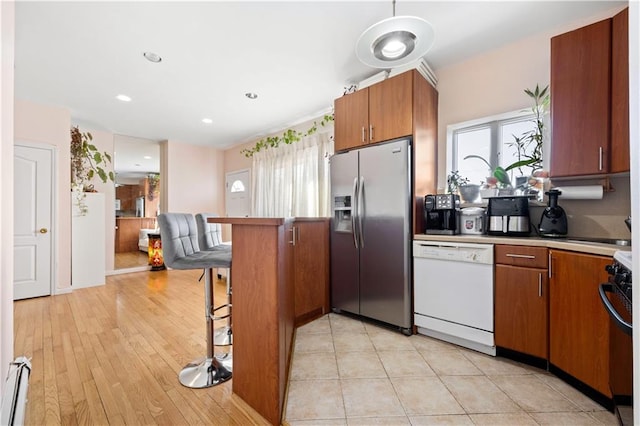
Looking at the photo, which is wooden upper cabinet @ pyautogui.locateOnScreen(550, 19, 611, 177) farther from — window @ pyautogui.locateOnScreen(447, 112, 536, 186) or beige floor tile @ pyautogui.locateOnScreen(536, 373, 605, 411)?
beige floor tile @ pyautogui.locateOnScreen(536, 373, 605, 411)

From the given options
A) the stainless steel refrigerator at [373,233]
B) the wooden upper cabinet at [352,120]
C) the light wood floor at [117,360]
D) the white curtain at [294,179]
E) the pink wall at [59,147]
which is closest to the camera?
the light wood floor at [117,360]

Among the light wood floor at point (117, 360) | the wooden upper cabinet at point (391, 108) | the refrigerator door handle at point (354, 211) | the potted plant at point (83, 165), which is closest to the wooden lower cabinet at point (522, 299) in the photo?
the refrigerator door handle at point (354, 211)

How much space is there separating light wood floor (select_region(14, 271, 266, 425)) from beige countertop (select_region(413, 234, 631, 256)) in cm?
178

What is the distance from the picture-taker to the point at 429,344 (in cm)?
225

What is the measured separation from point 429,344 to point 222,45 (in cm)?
314

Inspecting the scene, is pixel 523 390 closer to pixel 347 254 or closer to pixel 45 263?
pixel 347 254

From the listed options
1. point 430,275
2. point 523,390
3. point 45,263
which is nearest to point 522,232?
point 430,275

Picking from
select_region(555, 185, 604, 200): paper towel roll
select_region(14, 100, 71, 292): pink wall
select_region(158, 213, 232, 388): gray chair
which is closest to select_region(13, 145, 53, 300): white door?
select_region(14, 100, 71, 292): pink wall

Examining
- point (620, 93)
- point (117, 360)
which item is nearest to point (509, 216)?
point (620, 93)

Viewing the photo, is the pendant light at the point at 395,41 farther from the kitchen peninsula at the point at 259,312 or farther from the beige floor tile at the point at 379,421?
the beige floor tile at the point at 379,421

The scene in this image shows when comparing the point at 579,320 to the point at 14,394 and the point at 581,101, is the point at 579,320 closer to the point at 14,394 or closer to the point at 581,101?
the point at 581,101

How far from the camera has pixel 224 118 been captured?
4.29m

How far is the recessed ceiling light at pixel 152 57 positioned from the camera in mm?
2561

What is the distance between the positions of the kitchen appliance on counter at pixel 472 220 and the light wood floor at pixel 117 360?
2202 millimetres
